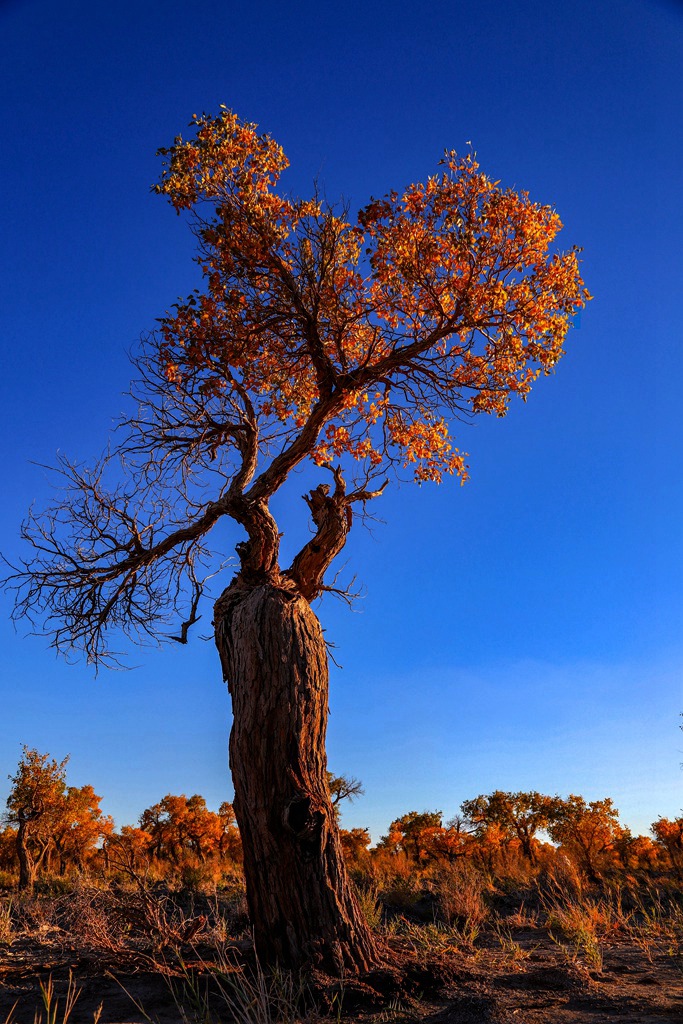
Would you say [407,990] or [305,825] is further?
[305,825]

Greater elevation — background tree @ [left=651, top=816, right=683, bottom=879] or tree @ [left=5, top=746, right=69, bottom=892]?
tree @ [left=5, top=746, right=69, bottom=892]

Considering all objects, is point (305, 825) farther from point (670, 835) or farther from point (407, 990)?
point (670, 835)

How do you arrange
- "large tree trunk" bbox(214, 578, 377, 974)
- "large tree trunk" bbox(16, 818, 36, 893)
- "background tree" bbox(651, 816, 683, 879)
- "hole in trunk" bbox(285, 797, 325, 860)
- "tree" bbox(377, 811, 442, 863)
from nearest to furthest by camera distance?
"large tree trunk" bbox(214, 578, 377, 974)
"hole in trunk" bbox(285, 797, 325, 860)
"large tree trunk" bbox(16, 818, 36, 893)
"background tree" bbox(651, 816, 683, 879)
"tree" bbox(377, 811, 442, 863)

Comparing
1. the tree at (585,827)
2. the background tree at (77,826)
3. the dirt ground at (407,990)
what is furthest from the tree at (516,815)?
the dirt ground at (407,990)

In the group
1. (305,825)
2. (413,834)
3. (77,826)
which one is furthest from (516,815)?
(305,825)

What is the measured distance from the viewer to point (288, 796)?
5.81 meters

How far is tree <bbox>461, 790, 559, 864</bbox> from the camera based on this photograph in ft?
102

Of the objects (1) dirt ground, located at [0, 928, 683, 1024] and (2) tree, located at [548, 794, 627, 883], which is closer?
(1) dirt ground, located at [0, 928, 683, 1024]

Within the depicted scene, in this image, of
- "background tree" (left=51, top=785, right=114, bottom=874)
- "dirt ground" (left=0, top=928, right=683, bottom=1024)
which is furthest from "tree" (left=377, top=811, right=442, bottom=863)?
"dirt ground" (left=0, top=928, right=683, bottom=1024)

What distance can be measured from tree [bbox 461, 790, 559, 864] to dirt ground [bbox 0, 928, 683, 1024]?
26.9m

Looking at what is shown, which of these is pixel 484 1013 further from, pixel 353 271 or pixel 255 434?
pixel 353 271

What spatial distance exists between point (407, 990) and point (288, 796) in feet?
5.65

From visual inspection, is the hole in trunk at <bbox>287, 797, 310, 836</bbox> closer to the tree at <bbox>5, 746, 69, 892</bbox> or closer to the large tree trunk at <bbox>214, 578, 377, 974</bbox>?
the large tree trunk at <bbox>214, 578, 377, 974</bbox>

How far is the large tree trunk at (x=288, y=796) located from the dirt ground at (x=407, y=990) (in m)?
0.41
